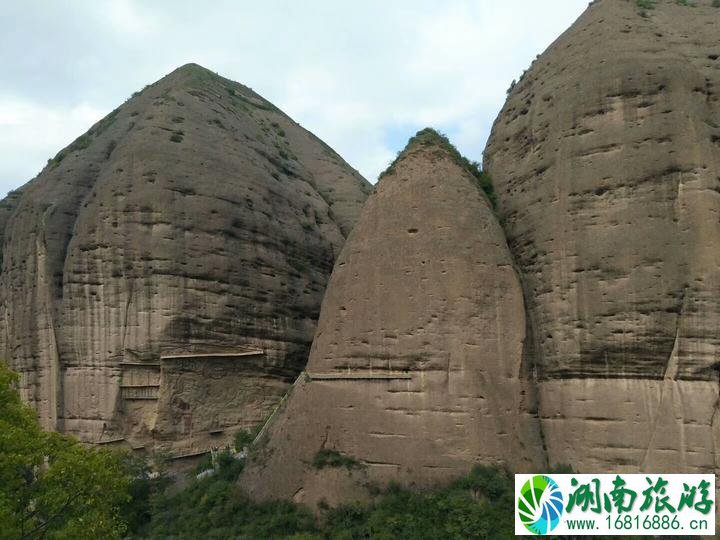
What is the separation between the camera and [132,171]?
66.5 ft

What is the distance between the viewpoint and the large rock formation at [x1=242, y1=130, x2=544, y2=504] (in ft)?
48.4

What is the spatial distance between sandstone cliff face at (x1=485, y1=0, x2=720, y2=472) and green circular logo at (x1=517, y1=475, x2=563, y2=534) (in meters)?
2.36

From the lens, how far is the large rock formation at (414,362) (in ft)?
48.4

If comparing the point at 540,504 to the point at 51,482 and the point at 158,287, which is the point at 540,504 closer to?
the point at 51,482

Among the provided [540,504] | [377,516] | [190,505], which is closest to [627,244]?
[540,504]

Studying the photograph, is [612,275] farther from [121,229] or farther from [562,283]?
[121,229]

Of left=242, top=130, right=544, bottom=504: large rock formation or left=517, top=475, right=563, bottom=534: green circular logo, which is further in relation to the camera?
left=242, top=130, right=544, bottom=504: large rock formation

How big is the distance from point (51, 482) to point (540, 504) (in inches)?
343

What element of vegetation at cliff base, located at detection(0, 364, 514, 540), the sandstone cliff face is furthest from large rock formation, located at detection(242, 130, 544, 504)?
the sandstone cliff face

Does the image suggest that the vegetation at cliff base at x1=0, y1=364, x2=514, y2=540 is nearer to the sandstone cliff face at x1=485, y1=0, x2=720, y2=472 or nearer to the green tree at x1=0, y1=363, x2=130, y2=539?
the green tree at x1=0, y1=363, x2=130, y2=539

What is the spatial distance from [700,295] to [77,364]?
648 inches

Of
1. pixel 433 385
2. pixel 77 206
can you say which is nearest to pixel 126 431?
pixel 77 206

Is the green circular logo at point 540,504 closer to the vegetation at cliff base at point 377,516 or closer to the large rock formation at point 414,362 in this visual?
the vegetation at cliff base at point 377,516

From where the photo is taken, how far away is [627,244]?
574 inches
